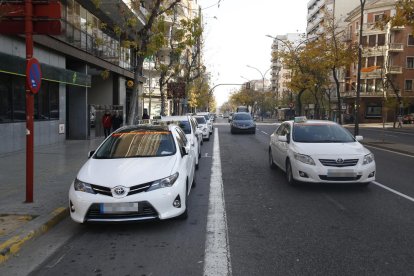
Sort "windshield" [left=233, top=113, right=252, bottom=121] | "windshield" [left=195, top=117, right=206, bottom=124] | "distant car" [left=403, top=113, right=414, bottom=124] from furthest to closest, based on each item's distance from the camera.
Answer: "distant car" [left=403, top=113, right=414, bottom=124] < "windshield" [left=233, top=113, right=252, bottom=121] < "windshield" [left=195, top=117, right=206, bottom=124]

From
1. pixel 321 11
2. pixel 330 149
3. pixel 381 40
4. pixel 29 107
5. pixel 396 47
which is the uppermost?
pixel 321 11

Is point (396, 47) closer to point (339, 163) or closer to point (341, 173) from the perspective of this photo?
point (339, 163)

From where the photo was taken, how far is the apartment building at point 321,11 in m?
77.2

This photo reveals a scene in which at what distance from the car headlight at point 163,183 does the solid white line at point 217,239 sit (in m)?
0.86

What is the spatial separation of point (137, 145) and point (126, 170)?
1.22 metres

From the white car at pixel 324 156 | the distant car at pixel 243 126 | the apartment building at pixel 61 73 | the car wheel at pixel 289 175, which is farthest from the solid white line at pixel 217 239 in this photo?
the distant car at pixel 243 126

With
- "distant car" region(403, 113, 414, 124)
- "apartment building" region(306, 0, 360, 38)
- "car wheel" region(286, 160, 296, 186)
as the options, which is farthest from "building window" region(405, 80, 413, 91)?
"car wheel" region(286, 160, 296, 186)

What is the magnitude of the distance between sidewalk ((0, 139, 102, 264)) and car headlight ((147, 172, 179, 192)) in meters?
1.66

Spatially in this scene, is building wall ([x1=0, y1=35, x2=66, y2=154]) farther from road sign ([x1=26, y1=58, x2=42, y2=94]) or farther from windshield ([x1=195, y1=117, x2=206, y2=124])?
windshield ([x1=195, y1=117, x2=206, y2=124])

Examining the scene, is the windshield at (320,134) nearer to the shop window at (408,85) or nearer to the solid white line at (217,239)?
the solid white line at (217,239)

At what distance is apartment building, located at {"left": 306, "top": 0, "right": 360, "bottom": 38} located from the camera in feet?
253

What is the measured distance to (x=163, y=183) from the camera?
582 centimetres

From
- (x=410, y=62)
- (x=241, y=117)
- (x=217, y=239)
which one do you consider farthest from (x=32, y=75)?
(x=410, y=62)

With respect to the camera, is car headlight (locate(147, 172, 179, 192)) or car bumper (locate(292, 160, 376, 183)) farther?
car bumper (locate(292, 160, 376, 183))
